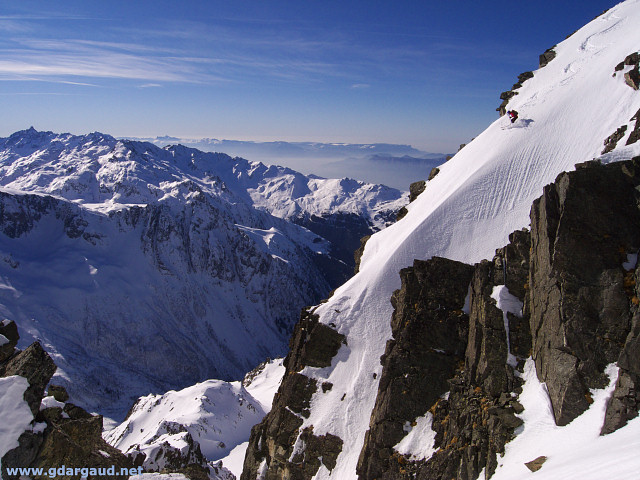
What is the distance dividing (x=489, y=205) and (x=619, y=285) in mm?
20634

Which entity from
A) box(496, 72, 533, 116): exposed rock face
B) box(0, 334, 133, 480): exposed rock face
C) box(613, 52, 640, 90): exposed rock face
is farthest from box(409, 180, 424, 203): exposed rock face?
box(0, 334, 133, 480): exposed rock face

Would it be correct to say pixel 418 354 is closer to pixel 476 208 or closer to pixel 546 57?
pixel 476 208

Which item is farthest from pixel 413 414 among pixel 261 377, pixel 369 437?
pixel 261 377

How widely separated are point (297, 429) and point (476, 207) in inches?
1030

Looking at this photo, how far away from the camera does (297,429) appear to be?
35594mm

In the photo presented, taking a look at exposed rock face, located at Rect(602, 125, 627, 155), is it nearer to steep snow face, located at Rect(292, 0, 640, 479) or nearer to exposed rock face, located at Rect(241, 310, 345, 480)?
steep snow face, located at Rect(292, 0, 640, 479)

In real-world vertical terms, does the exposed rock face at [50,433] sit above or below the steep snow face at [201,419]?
above

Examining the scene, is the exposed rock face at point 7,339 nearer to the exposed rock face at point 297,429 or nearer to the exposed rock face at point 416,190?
the exposed rock face at point 297,429

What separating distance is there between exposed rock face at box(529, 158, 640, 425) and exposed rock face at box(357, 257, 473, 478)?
7.76 metres

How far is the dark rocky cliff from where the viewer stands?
19266 mm

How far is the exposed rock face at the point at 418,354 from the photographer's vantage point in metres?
29.0

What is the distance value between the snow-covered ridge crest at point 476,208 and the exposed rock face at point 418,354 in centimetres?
354

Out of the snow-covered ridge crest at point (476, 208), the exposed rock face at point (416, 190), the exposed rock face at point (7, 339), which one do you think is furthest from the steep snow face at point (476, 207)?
the exposed rock face at point (7, 339)

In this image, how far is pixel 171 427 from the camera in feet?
251
